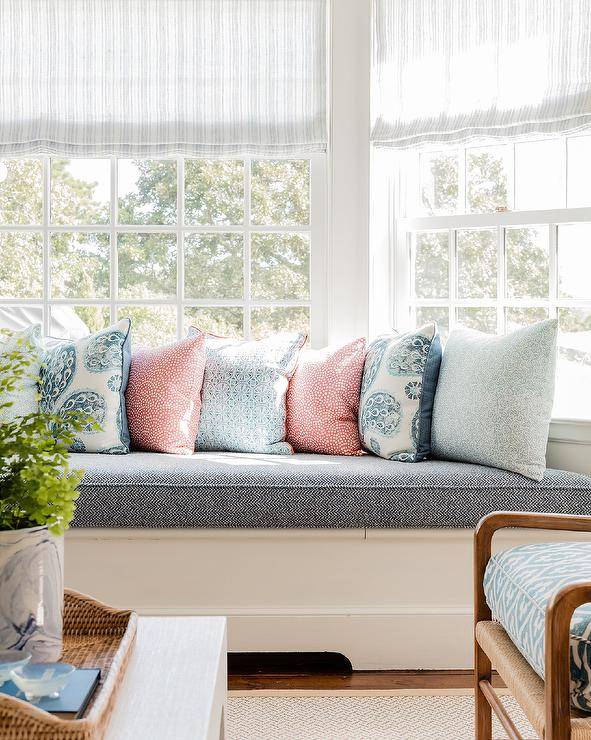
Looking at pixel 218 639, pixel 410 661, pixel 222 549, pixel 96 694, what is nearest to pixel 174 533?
pixel 222 549

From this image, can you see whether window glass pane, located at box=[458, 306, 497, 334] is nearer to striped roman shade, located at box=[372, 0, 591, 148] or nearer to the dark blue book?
striped roman shade, located at box=[372, 0, 591, 148]

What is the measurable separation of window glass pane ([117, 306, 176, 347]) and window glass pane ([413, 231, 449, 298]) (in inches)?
41.5

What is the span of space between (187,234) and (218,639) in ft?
7.52

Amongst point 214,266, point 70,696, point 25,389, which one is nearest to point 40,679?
point 70,696

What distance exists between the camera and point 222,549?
8.36 ft

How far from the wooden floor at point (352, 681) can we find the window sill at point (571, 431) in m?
0.86

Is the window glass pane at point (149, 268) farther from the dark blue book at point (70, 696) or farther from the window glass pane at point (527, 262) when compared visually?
the dark blue book at point (70, 696)

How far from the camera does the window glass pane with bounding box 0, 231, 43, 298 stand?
11.6 ft

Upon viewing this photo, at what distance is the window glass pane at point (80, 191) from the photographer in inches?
138

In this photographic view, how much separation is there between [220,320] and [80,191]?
2.70ft

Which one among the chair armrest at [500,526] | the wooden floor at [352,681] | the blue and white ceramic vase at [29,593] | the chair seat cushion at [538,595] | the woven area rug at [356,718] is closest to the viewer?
the blue and white ceramic vase at [29,593]

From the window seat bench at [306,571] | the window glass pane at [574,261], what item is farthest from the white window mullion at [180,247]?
the window glass pane at [574,261]

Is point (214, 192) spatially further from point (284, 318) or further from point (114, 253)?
point (284, 318)

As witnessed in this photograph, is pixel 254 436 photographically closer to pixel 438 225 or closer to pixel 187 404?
pixel 187 404
